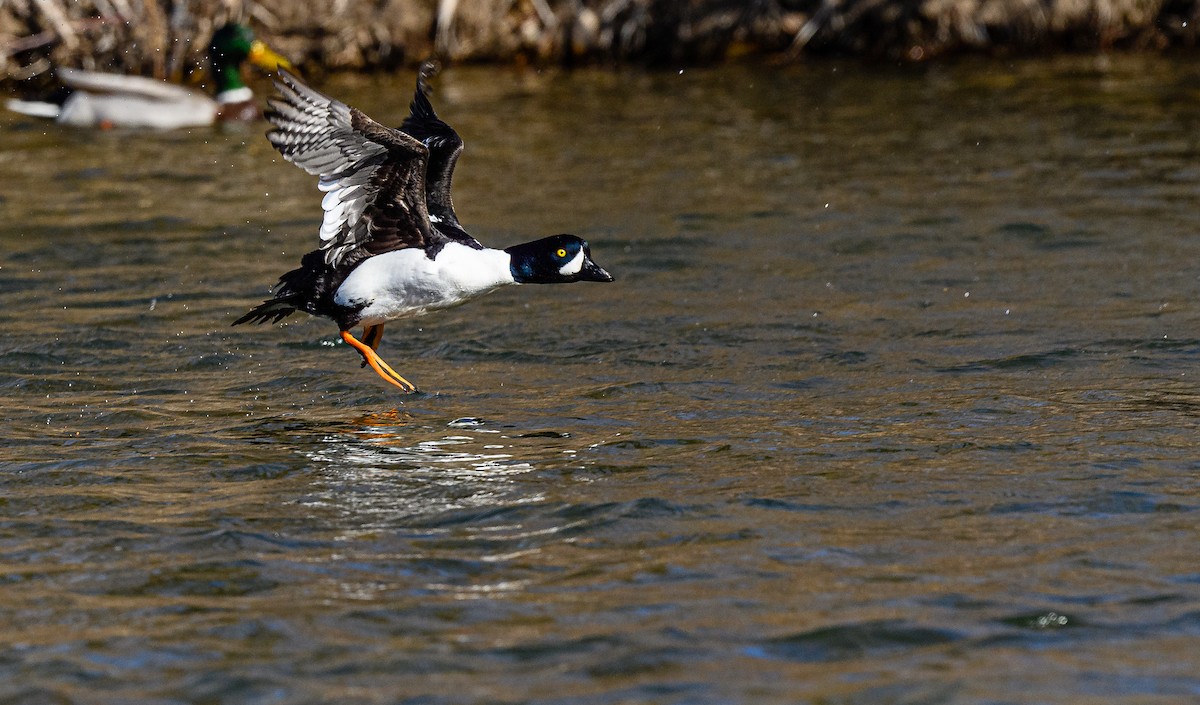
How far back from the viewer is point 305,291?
770 cm

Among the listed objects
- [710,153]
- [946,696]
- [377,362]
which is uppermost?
[710,153]

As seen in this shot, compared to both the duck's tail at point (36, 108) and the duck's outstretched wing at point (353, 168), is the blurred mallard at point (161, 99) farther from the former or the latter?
the duck's outstretched wing at point (353, 168)

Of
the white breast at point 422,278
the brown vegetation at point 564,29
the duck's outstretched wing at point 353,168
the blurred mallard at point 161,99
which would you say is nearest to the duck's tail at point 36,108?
the blurred mallard at point 161,99

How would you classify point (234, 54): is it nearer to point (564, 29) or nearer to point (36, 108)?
point (36, 108)

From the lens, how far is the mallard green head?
654 inches

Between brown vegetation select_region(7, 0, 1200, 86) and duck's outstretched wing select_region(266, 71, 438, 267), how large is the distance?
34.2 ft

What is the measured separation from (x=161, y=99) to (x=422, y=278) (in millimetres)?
9596

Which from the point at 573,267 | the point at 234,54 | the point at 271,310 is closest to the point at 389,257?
the point at 271,310

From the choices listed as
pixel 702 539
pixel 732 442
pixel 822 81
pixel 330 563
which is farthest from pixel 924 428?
pixel 822 81

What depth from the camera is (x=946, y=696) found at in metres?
4.05

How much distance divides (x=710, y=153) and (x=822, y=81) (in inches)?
138

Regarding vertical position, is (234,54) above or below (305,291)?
above

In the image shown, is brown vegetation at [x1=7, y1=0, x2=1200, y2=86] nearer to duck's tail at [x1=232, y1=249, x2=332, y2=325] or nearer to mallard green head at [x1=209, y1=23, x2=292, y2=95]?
mallard green head at [x1=209, y1=23, x2=292, y2=95]

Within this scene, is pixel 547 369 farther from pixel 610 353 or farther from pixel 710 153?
pixel 710 153
